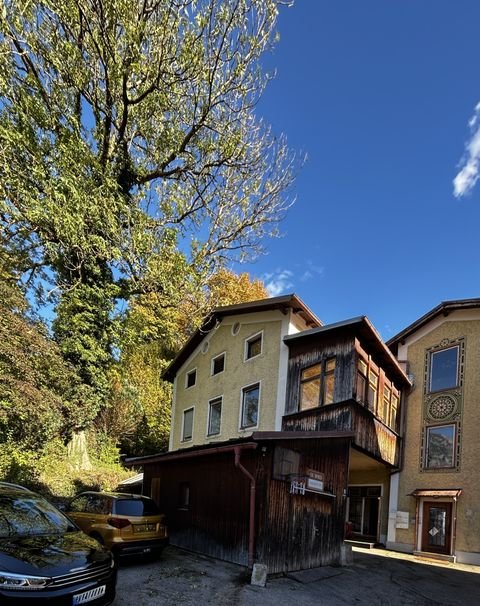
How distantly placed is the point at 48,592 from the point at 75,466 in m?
13.4

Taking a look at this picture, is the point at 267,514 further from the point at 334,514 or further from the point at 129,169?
the point at 129,169

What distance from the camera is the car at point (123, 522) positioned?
8422 millimetres

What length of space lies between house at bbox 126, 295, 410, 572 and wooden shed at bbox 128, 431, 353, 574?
3cm

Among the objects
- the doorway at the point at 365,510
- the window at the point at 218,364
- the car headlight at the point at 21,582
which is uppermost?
the window at the point at 218,364

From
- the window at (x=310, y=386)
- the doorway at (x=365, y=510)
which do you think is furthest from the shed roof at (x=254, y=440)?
the doorway at (x=365, y=510)

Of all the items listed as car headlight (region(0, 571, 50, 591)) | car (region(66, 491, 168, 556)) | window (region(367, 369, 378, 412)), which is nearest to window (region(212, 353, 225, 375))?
window (region(367, 369, 378, 412))

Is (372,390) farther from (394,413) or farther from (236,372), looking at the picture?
(236,372)

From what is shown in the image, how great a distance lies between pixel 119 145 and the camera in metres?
16.5

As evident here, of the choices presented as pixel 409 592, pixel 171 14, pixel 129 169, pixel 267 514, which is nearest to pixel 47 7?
pixel 171 14

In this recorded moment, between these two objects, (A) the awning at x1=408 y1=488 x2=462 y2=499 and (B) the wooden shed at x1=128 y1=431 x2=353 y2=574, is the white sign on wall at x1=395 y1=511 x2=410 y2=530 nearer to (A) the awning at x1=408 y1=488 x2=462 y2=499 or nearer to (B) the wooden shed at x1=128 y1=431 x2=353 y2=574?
(A) the awning at x1=408 y1=488 x2=462 y2=499

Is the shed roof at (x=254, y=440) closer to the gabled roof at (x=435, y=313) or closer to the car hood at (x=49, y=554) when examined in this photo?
the car hood at (x=49, y=554)

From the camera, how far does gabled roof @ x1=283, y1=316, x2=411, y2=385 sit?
1286 cm

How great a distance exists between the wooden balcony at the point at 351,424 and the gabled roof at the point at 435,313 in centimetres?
432

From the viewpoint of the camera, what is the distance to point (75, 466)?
1658 centimetres
